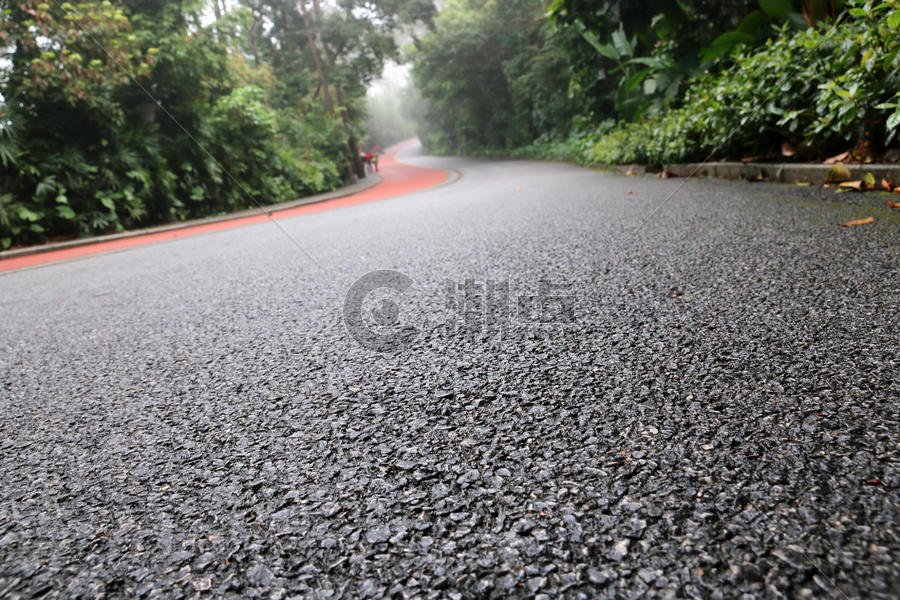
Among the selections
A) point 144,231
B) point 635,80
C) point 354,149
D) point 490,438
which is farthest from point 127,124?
point 490,438

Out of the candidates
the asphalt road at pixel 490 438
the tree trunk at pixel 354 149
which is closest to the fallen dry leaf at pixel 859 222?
the asphalt road at pixel 490 438

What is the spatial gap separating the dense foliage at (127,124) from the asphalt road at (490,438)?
297 inches

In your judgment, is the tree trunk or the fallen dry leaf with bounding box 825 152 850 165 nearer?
the fallen dry leaf with bounding box 825 152 850 165

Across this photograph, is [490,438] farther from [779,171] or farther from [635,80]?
[635,80]

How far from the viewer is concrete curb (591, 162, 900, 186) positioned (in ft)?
10.5

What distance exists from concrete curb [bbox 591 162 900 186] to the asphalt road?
3.84 ft

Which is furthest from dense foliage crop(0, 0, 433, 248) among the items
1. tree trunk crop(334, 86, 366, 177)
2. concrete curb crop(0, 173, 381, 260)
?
tree trunk crop(334, 86, 366, 177)

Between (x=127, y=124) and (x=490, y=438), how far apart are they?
36.9ft

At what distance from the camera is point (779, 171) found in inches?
166

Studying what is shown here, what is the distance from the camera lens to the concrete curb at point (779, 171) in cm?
321

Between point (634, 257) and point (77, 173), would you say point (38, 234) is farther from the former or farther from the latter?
point (634, 257)

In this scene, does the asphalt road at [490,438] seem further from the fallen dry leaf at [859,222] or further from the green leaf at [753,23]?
the green leaf at [753,23]

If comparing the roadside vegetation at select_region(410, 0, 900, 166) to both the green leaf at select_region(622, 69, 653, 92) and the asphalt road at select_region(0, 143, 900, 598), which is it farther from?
the asphalt road at select_region(0, 143, 900, 598)

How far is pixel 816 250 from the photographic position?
86.7 inches
